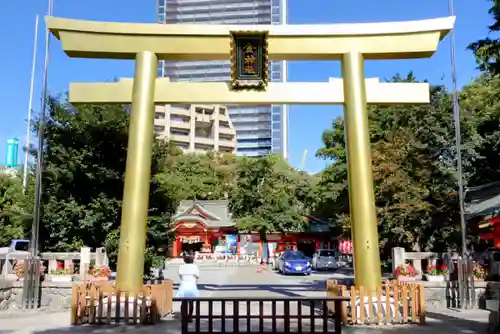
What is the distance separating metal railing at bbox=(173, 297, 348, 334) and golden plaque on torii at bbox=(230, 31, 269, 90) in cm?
508

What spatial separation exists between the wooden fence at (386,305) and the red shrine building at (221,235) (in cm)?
3247

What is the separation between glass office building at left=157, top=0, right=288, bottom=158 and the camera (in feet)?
327

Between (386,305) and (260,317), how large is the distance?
140 inches

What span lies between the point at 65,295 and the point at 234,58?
24.6 feet

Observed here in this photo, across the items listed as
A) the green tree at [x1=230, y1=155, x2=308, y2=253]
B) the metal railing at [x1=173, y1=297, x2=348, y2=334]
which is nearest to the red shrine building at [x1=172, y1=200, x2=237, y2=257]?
the green tree at [x1=230, y1=155, x2=308, y2=253]

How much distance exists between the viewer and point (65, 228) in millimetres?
15898

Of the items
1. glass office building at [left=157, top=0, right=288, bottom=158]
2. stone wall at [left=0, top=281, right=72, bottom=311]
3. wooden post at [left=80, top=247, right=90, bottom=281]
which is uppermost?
glass office building at [left=157, top=0, right=288, bottom=158]

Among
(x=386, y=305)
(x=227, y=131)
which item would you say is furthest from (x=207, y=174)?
(x=386, y=305)

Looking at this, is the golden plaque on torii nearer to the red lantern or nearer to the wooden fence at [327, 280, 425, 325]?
the wooden fence at [327, 280, 425, 325]

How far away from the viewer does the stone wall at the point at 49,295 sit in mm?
12891

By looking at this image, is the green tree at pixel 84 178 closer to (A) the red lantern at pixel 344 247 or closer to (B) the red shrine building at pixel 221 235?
(B) the red shrine building at pixel 221 235

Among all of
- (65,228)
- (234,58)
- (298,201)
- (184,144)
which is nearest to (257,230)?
(298,201)

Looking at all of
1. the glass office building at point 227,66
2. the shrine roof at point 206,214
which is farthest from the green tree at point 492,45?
the glass office building at point 227,66

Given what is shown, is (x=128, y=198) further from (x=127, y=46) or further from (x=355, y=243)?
(x=355, y=243)
